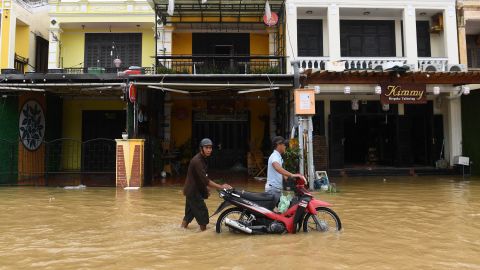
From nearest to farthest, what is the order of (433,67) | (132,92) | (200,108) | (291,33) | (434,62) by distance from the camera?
(132,92) → (433,67) → (291,33) → (434,62) → (200,108)

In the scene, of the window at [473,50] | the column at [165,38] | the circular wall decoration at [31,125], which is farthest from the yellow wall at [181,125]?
the window at [473,50]

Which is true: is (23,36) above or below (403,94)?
above

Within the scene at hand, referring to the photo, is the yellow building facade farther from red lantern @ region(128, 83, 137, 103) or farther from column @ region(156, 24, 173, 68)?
red lantern @ region(128, 83, 137, 103)

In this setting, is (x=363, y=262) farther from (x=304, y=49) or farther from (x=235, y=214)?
(x=304, y=49)

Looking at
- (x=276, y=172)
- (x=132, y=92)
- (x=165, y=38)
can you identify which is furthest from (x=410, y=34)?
(x=276, y=172)

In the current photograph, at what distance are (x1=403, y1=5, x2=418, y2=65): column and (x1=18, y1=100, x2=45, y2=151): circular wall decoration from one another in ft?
46.2

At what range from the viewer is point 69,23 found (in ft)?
53.9

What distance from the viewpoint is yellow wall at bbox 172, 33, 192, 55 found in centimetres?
1717

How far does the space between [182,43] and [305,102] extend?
24.3ft

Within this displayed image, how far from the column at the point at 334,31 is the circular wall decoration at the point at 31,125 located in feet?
36.6

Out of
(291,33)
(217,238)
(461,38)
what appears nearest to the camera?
(217,238)

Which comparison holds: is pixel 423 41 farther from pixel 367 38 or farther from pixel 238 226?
pixel 238 226

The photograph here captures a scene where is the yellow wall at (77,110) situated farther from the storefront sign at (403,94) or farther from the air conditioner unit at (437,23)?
the air conditioner unit at (437,23)

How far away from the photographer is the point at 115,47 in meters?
17.0
